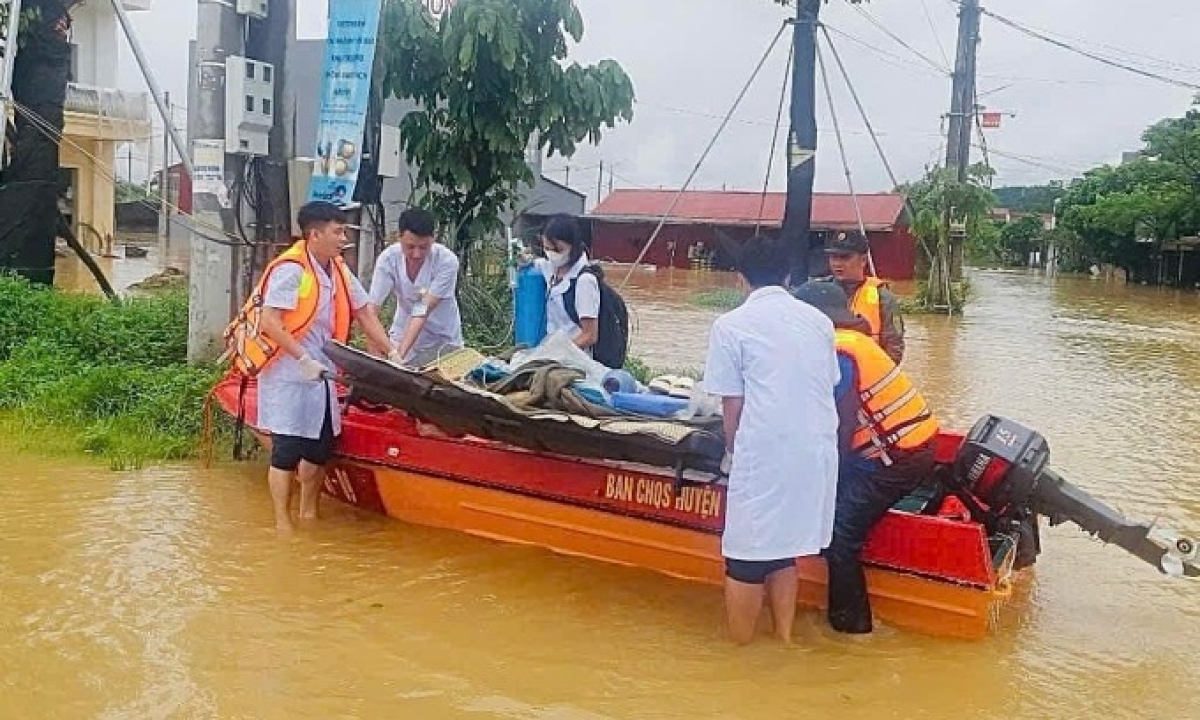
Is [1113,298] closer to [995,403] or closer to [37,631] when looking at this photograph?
[995,403]

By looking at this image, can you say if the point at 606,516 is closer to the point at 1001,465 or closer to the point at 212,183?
the point at 1001,465

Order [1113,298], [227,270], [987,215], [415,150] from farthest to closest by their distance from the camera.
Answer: [1113,298] < [987,215] < [415,150] < [227,270]

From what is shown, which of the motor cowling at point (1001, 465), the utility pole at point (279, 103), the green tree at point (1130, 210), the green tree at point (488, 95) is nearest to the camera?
the motor cowling at point (1001, 465)

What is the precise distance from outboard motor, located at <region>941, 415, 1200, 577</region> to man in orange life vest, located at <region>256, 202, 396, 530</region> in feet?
9.63

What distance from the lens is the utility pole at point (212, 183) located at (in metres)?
8.62

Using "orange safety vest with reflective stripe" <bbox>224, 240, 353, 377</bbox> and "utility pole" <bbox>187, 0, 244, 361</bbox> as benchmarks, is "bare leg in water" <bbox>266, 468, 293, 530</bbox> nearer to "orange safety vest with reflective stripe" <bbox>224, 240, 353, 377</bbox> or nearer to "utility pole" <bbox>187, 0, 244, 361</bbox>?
"orange safety vest with reflective stripe" <bbox>224, 240, 353, 377</bbox>

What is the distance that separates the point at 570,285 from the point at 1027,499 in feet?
9.00

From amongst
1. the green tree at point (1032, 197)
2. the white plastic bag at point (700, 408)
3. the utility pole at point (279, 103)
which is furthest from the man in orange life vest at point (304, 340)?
the green tree at point (1032, 197)

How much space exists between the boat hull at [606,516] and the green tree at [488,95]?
394 centimetres

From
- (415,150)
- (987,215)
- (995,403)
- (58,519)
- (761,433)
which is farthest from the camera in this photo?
(987,215)

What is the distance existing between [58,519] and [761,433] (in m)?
3.79

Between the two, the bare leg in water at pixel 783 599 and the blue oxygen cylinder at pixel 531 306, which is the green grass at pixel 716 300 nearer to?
the blue oxygen cylinder at pixel 531 306

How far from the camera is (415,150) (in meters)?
10.0

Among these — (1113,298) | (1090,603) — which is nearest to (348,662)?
(1090,603)
